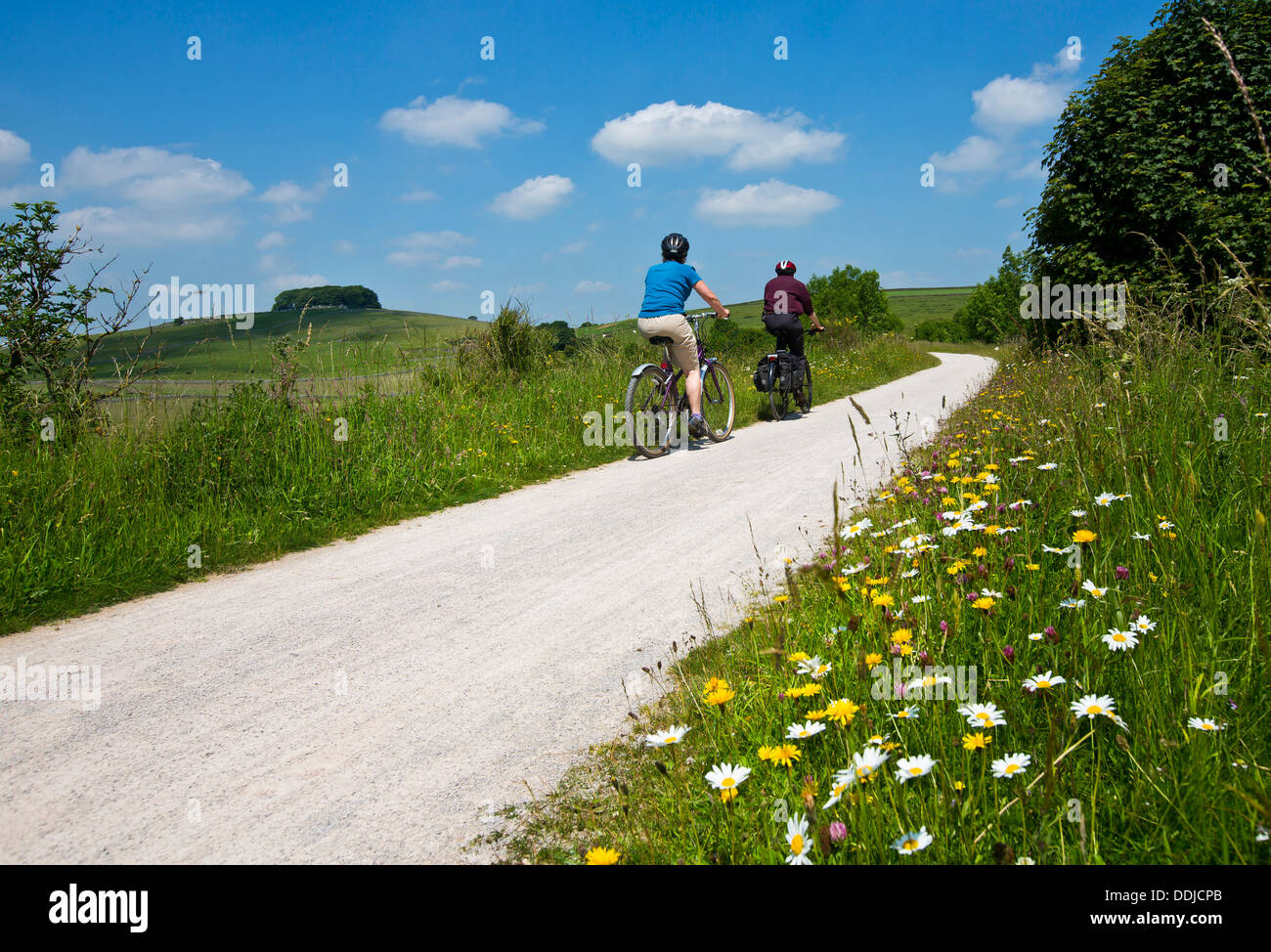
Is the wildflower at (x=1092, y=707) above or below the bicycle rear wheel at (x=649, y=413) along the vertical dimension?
below

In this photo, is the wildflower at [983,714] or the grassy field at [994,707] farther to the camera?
the wildflower at [983,714]

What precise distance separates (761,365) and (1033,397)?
5.73 metres

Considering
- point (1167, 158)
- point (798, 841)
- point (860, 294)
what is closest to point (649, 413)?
point (798, 841)

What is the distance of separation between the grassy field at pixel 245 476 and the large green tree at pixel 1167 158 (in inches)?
343

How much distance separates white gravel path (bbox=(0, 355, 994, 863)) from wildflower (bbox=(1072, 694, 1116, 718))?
5.18 feet

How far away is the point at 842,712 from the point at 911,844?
→ 0.54 metres

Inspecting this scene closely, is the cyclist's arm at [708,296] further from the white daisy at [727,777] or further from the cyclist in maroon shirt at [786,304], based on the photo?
the white daisy at [727,777]

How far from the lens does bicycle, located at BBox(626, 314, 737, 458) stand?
9312mm

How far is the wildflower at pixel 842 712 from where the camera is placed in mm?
2070

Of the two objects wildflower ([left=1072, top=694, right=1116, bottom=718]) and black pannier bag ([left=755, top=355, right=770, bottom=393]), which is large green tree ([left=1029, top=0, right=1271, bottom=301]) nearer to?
black pannier bag ([left=755, top=355, right=770, bottom=393])

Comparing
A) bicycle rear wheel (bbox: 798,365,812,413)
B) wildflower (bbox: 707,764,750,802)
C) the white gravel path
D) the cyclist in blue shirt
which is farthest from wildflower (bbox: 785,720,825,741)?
bicycle rear wheel (bbox: 798,365,812,413)

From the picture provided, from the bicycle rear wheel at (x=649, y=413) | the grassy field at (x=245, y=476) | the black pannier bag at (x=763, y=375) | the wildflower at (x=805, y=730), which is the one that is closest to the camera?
the wildflower at (x=805, y=730)

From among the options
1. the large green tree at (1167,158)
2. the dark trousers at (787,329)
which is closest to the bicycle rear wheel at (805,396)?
the dark trousers at (787,329)

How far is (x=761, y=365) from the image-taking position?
11.9m
